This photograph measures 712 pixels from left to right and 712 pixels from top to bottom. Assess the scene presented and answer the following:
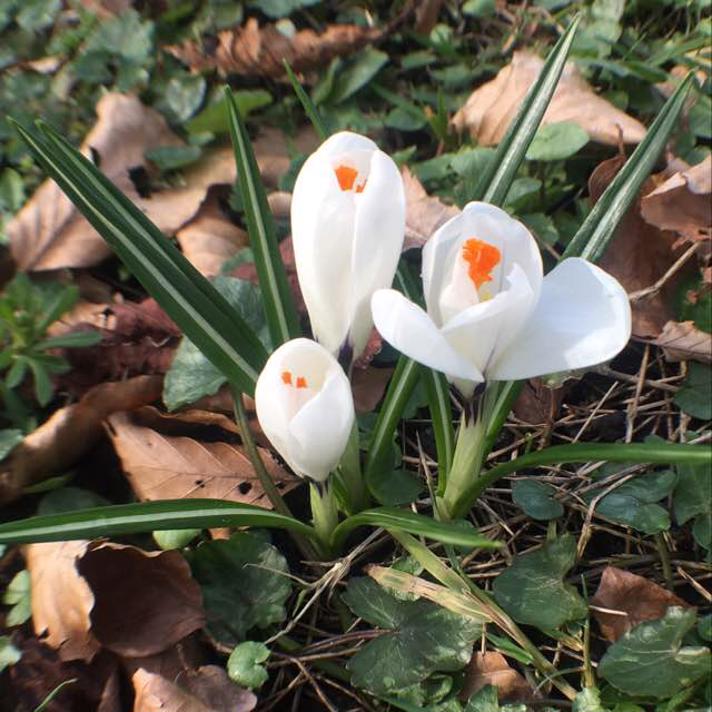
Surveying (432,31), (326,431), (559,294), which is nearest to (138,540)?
(326,431)

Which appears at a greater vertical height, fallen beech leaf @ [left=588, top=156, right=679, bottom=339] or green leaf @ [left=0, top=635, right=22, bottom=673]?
fallen beech leaf @ [left=588, top=156, right=679, bottom=339]

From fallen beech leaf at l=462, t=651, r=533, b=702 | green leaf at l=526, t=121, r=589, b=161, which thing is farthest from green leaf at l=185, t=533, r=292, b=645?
green leaf at l=526, t=121, r=589, b=161

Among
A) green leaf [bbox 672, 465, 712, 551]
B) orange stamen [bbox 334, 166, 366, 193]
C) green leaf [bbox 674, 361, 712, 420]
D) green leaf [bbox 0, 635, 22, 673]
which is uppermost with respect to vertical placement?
orange stamen [bbox 334, 166, 366, 193]

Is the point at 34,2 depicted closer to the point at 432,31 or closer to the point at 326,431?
the point at 432,31

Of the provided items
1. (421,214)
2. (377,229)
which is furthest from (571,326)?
(421,214)

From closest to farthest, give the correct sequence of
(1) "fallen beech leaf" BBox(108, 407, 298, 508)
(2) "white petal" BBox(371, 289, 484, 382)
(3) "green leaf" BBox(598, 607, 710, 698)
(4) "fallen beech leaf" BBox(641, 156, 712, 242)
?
(2) "white petal" BBox(371, 289, 484, 382)
(3) "green leaf" BBox(598, 607, 710, 698)
(1) "fallen beech leaf" BBox(108, 407, 298, 508)
(4) "fallen beech leaf" BBox(641, 156, 712, 242)

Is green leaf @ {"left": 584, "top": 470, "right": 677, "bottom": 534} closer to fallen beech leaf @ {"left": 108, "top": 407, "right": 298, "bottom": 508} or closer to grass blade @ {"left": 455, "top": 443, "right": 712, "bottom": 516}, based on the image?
grass blade @ {"left": 455, "top": 443, "right": 712, "bottom": 516}

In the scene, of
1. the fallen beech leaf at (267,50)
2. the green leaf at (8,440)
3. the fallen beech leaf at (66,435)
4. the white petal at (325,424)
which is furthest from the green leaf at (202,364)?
the fallen beech leaf at (267,50)

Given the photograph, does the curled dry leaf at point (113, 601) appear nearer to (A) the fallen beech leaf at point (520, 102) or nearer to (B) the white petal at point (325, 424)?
(B) the white petal at point (325, 424)
